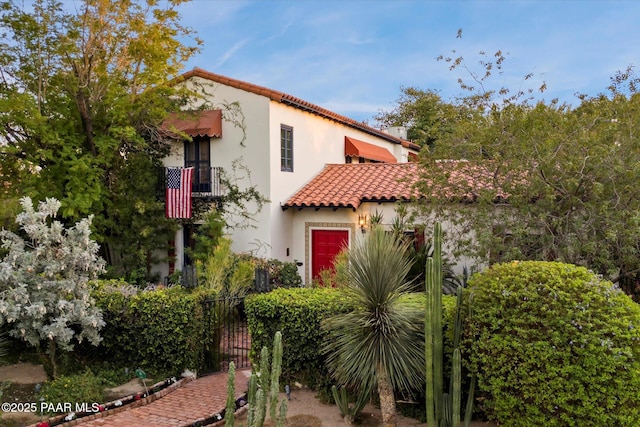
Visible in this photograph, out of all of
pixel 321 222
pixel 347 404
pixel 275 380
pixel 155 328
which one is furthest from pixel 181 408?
pixel 321 222

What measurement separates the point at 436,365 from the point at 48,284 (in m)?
7.19

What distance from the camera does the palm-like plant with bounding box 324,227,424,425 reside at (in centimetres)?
689

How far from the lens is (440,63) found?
1276 centimetres

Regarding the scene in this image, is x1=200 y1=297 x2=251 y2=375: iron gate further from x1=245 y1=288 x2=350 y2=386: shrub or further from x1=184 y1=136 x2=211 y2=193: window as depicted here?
x1=184 y1=136 x2=211 y2=193: window

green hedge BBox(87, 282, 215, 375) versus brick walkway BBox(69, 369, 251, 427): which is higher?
green hedge BBox(87, 282, 215, 375)

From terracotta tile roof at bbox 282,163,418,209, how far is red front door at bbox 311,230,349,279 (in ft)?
4.03

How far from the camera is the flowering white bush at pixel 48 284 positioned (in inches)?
330

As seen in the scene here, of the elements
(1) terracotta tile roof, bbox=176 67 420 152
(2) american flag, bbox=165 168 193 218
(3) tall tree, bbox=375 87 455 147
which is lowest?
(2) american flag, bbox=165 168 193 218

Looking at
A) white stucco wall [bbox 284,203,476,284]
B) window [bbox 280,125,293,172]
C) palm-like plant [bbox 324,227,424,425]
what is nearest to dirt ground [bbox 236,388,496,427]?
palm-like plant [bbox 324,227,424,425]

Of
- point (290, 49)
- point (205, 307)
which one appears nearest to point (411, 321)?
point (205, 307)

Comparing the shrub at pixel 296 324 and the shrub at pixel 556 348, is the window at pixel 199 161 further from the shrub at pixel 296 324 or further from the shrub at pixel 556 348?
the shrub at pixel 556 348

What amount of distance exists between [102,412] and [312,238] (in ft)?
33.4

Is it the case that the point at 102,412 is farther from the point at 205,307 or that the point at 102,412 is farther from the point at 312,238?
the point at 312,238

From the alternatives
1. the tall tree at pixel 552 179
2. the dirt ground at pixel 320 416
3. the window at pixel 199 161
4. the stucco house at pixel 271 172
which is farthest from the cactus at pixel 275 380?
the window at pixel 199 161
